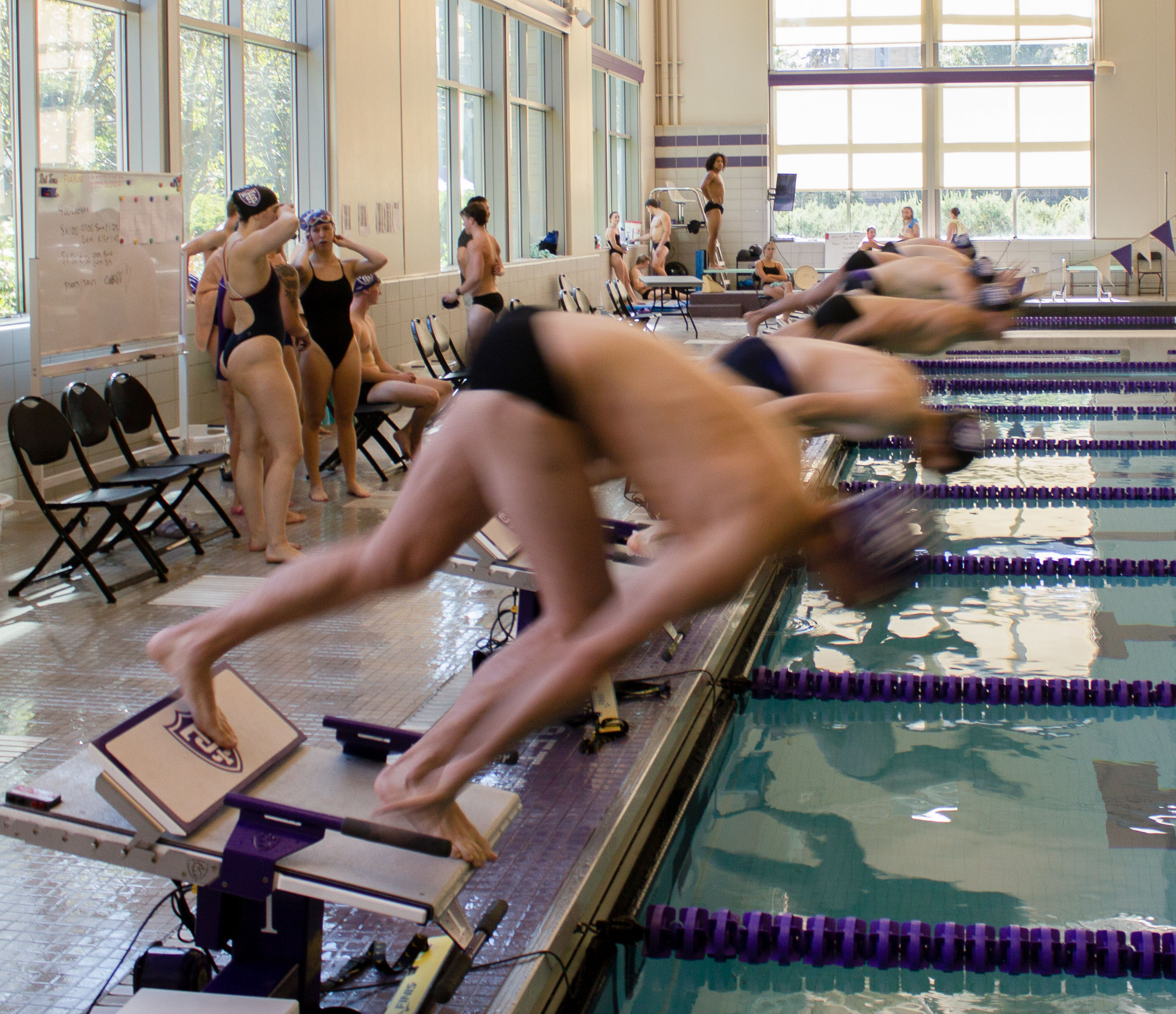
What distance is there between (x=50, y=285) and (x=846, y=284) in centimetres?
388

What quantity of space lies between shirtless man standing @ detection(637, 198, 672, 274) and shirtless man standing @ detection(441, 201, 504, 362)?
10.1 metres

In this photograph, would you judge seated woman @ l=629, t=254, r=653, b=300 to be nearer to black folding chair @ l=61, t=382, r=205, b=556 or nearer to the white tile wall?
the white tile wall

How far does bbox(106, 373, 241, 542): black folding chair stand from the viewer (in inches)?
227

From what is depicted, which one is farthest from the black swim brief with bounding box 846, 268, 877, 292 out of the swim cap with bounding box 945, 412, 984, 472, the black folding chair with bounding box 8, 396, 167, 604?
the black folding chair with bounding box 8, 396, 167, 604

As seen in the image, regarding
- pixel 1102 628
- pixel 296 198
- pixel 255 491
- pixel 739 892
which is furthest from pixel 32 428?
pixel 296 198

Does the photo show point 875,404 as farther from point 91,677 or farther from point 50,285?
point 50,285

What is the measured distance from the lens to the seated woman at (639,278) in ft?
57.8

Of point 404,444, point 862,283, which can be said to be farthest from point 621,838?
point 404,444

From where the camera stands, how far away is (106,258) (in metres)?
6.68

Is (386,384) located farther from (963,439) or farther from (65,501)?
(963,439)

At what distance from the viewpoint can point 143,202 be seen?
7.01m

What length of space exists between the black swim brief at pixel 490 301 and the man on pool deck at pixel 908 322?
4933mm

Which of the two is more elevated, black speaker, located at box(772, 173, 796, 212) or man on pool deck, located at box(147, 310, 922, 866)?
black speaker, located at box(772, 173, 796, 212)

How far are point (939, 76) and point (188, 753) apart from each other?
22417 millimetres
